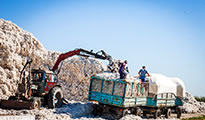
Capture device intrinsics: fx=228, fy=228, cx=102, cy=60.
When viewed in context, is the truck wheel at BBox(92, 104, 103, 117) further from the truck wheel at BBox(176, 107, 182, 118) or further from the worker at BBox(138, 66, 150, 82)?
the truck wheel at BBox(176, 107, 182, 118)

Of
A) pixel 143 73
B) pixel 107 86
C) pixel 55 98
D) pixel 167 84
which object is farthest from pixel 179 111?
pixel 55 98

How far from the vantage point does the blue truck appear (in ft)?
41.8

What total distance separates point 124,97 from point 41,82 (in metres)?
5.18

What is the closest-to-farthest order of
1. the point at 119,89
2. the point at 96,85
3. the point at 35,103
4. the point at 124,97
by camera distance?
the point at 35,103
the point at 124,97
the point at 119,89
the point at 96,85

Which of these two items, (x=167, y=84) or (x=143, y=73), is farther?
(x=167, y=84)

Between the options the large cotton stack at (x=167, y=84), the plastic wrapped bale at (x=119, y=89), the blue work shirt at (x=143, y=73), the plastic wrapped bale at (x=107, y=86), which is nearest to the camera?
the plastic wrapped bale at (x=119, y=89)

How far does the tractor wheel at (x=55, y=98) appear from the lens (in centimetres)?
1358

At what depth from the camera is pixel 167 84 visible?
1590cm

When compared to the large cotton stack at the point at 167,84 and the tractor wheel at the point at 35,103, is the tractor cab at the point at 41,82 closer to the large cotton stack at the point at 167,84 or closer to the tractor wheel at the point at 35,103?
the tractor wheel at the point at 35,103

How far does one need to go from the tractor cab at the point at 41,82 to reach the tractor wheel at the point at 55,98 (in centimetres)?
52

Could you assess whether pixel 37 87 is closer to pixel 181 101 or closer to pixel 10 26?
pixel 10 26

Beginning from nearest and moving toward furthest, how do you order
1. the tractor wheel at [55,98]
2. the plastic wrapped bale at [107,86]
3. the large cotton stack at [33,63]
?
the plastic wrapped bale at [107,86]
the tractor wheel at [55,98]
the large cotton stack at [33,63]

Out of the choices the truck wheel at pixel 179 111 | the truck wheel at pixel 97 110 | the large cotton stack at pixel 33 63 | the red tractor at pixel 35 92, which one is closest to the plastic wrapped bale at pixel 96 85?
the truck wheel at pixel 97 110

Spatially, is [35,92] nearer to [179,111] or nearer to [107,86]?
[107,86]
